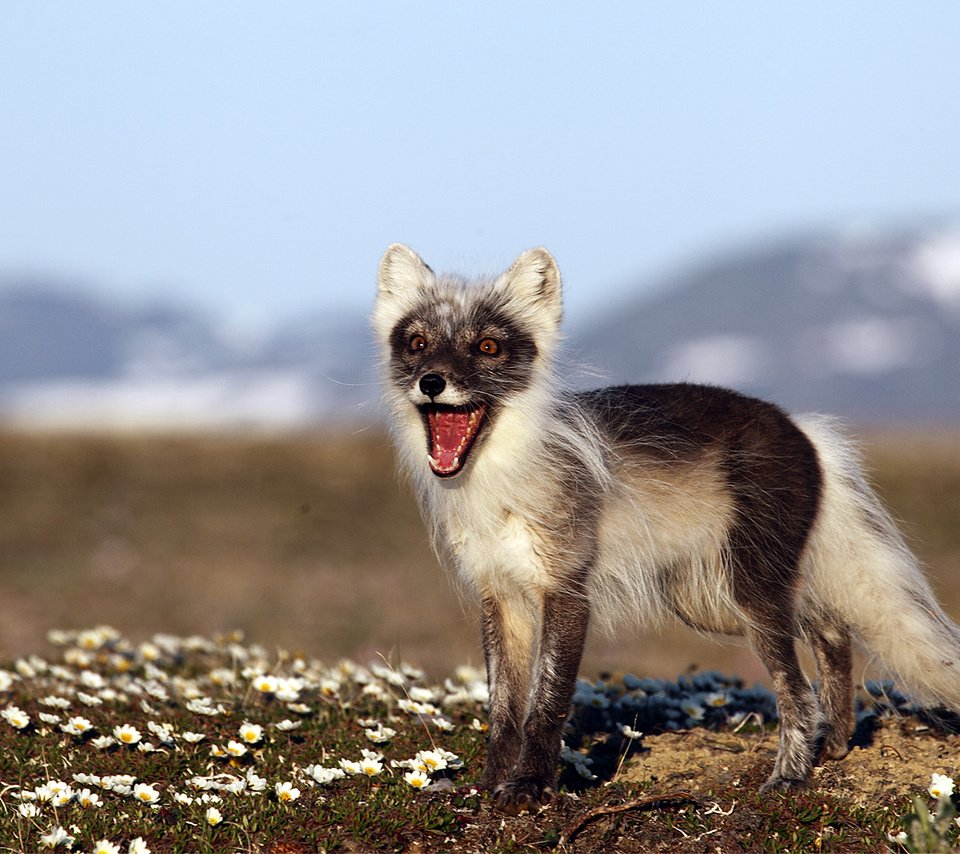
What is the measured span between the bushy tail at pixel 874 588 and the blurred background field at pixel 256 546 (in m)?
7.76

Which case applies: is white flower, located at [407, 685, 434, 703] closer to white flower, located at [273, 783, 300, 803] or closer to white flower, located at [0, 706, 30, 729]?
white flower, located at [273, 783, 300, 803]

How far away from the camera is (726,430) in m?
7.89

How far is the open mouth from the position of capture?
702 cm

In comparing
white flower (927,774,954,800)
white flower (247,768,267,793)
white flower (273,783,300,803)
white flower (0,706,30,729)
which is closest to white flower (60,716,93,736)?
white flower (0,706,30,729)

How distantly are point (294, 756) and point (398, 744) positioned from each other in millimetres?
751

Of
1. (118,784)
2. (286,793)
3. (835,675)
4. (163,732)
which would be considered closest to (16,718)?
(163,732)

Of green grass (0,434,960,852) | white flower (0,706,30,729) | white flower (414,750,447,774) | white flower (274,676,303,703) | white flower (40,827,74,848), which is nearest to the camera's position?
white flower (40,827,74,848)

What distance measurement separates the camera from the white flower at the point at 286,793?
6.83 meters

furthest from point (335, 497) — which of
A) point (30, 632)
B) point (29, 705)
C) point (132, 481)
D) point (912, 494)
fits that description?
point (29, 705)

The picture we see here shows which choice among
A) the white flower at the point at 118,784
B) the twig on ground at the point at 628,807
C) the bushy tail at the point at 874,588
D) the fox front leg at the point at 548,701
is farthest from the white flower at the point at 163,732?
the bushy tail at the point at 874,588

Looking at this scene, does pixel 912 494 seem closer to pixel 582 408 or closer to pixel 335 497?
pixel 335 497

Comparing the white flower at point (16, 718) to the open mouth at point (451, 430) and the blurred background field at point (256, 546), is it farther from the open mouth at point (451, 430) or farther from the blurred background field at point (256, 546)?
the blurred background field at point (256, 546)

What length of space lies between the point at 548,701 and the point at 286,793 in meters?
1.58

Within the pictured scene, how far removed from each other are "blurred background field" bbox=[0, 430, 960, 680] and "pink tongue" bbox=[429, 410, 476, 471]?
27.6 feet
